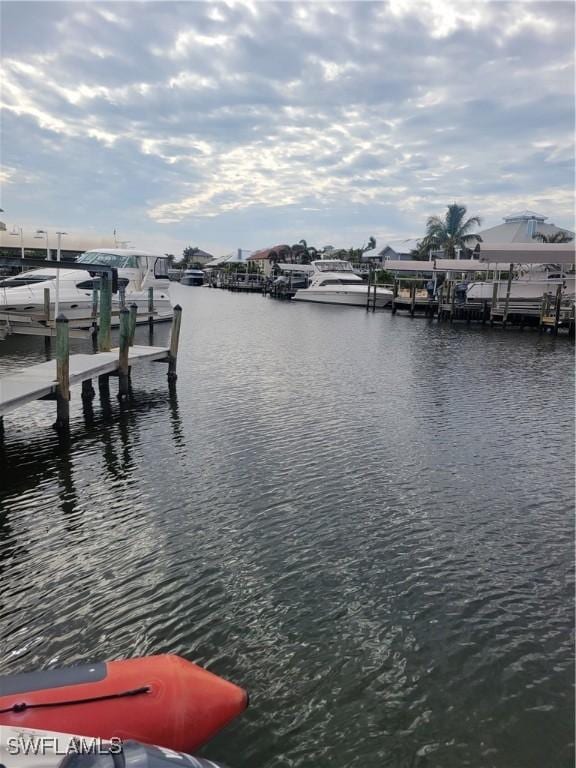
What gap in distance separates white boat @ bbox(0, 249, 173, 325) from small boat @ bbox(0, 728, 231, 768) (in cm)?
1486

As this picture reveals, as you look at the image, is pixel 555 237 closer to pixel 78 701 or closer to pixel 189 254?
pixel 78 701

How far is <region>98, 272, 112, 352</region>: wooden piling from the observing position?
1595 centimetres

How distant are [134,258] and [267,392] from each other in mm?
17741

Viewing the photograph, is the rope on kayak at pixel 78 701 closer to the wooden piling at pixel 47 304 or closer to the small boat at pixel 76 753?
the small boat at pixel 76 753

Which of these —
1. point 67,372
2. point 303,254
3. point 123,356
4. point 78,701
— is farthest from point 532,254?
point 303,254

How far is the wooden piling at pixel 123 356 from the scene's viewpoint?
46.0 ft

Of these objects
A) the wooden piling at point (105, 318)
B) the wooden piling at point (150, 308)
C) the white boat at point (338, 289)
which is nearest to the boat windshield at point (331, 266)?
the white boat at point (338, 289)

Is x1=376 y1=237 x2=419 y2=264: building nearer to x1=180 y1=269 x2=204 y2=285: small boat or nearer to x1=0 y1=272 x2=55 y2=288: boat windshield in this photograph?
x1=180 y1=269 x2=204 y2=285: small boat

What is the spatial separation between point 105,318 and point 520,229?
65416 mm

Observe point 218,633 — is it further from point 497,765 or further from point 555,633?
point 555,633

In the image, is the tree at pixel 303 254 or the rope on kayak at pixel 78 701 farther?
the tree at pixel 303 254

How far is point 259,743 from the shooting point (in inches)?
164

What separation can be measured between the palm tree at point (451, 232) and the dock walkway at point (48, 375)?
63.1 meters

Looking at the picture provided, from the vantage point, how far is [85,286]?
25.6 metres
